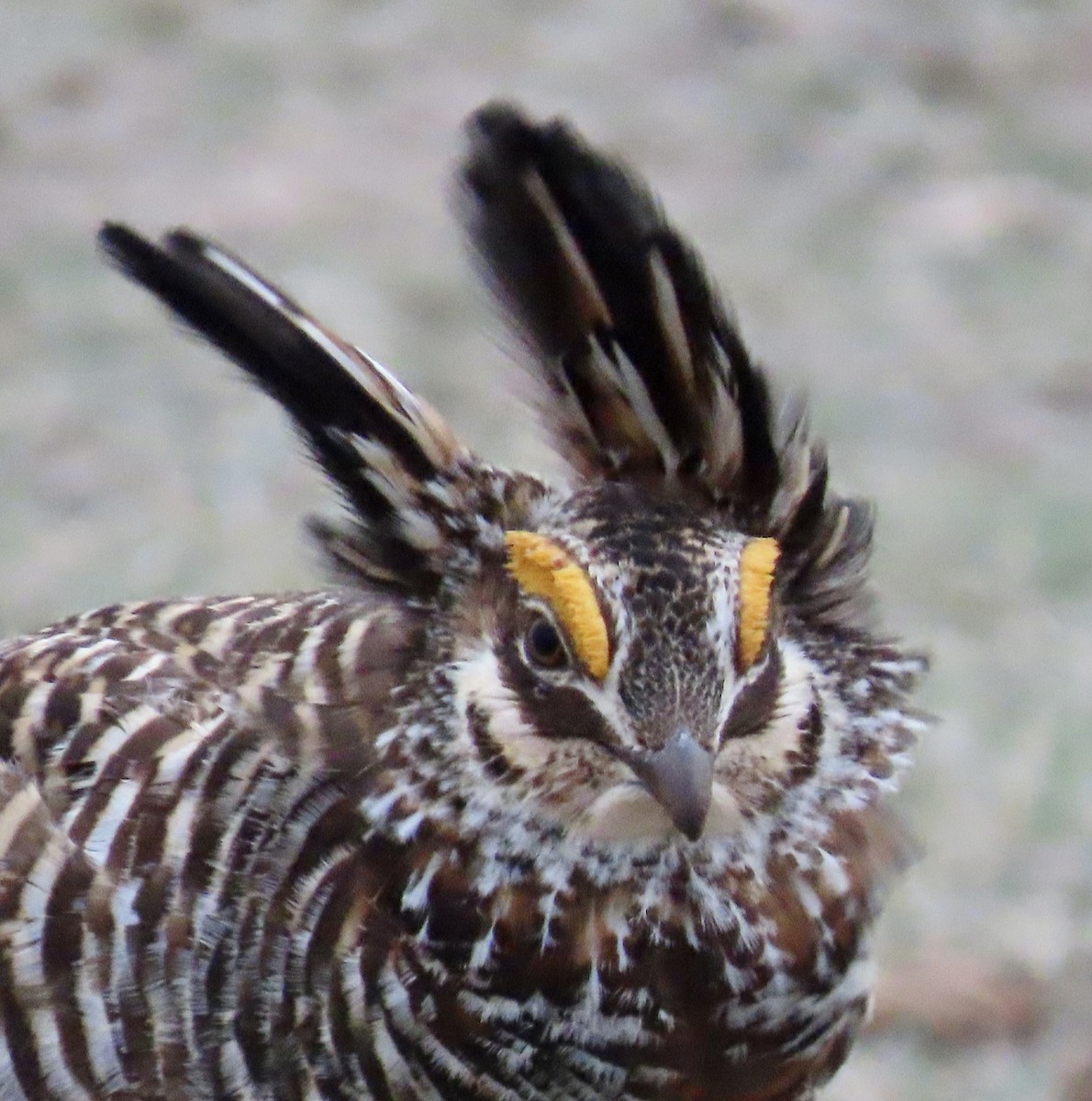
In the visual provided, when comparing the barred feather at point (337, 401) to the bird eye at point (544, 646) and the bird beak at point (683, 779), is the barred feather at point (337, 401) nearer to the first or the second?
the bird eye at point (544, 646)

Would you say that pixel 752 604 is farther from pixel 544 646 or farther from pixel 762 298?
pixel 762 298

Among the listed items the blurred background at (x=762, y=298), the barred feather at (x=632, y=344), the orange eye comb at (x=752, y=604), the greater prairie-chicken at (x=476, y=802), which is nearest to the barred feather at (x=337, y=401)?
the greater prairie-chicken at (x=476, y=802)

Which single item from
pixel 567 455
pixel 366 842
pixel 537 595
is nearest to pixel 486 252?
pixel 567 455

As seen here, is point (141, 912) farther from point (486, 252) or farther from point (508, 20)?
point (508, 20)

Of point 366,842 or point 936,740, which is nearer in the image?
point 366,842

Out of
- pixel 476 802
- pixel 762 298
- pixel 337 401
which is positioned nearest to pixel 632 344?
pixel 337 401

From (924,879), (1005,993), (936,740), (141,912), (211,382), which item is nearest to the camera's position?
(141,912)

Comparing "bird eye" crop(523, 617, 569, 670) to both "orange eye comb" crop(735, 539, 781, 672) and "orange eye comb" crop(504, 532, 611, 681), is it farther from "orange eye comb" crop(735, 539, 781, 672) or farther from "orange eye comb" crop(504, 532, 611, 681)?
"orange eye comb" crop(735, 539, 781, 672)
